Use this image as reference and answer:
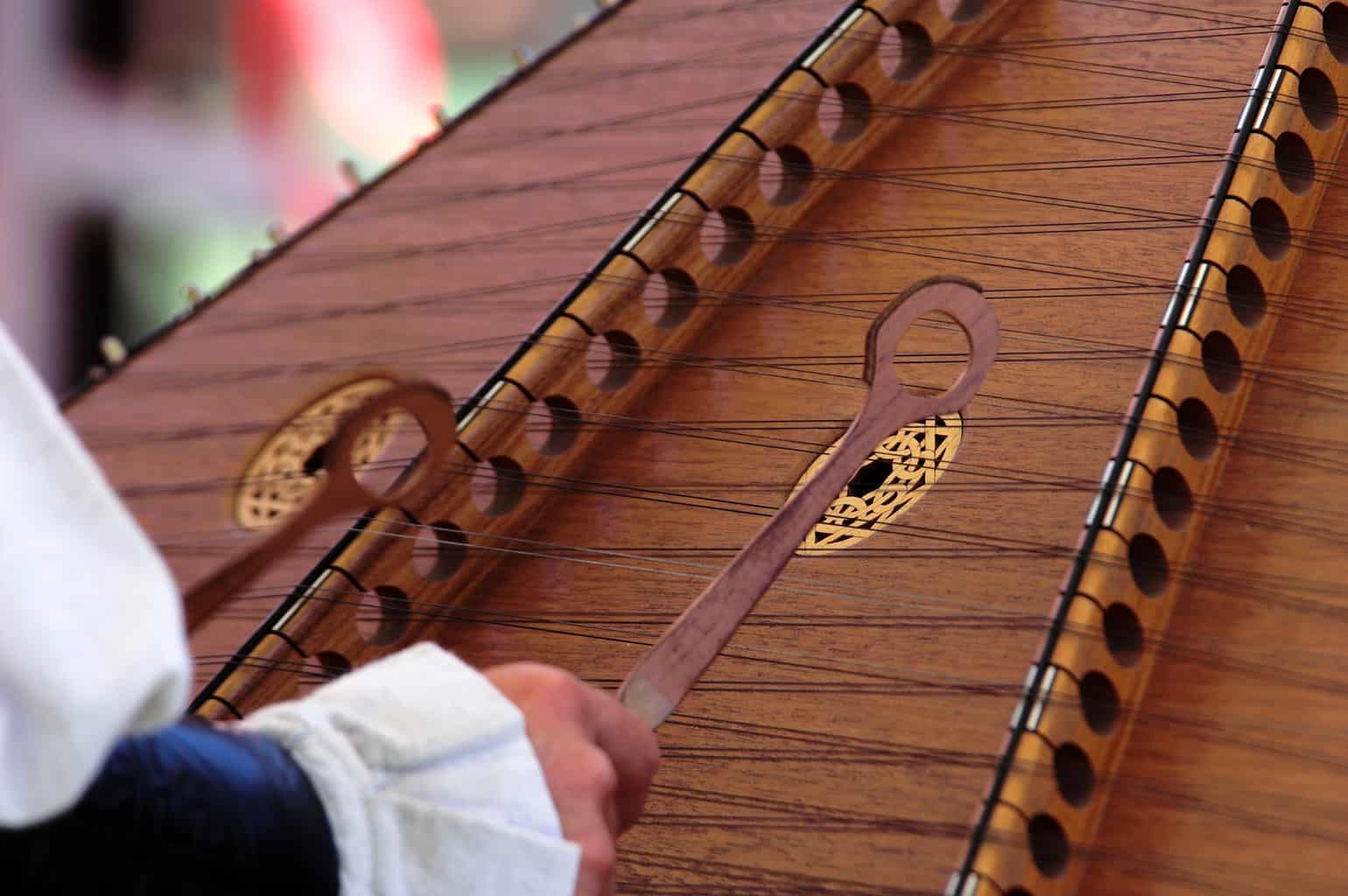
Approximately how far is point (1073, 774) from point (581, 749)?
0.32 m

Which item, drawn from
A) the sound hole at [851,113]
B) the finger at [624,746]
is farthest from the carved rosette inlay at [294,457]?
the finger at [624,746]

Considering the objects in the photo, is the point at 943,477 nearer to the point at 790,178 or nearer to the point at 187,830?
the point at 790,178

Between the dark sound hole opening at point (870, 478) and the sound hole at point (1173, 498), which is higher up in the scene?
the sound hole at point (1173, 498)

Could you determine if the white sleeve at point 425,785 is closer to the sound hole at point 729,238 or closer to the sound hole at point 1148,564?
the sound hole at point 1148,564

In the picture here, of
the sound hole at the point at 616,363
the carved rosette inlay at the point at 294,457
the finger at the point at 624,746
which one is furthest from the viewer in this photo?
the carved rosette inlay at the point at 294,457

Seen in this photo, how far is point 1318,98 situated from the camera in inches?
49.6

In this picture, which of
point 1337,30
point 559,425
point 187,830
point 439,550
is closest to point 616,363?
point 559,425

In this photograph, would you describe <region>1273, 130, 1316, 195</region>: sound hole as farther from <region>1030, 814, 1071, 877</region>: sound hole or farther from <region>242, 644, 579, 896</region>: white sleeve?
<region>242, 644, 579, 896</region>: white sleeve

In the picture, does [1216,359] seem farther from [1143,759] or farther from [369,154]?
[369,154]

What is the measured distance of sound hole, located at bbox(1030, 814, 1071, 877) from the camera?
92 cm

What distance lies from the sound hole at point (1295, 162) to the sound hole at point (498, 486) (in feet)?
2.17

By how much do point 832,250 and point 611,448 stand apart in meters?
0.28

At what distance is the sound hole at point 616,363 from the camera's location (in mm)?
1431

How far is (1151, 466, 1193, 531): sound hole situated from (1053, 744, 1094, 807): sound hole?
0.18 metres
